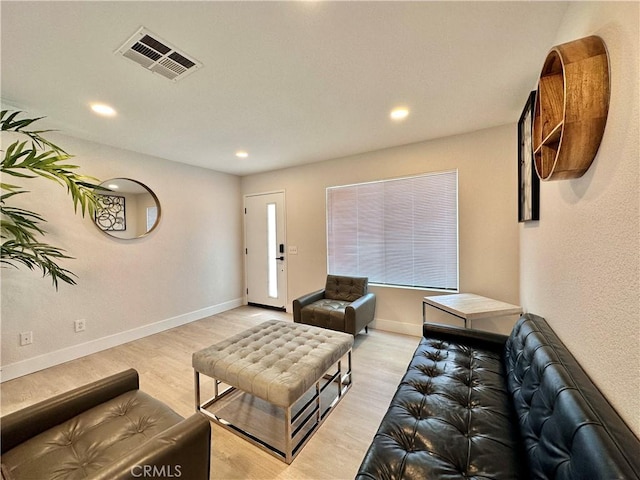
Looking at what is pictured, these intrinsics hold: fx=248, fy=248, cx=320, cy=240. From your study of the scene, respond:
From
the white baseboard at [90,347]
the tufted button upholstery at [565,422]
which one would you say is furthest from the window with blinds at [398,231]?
the white baseboard at [90,347]

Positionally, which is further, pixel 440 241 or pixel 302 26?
pixel 440 241

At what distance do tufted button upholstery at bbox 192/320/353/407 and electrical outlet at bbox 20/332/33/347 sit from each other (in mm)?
2122

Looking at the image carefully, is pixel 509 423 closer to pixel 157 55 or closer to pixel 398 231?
pixel 398 231

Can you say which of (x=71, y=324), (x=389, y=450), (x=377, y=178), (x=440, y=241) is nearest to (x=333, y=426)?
(x=389, y=450)

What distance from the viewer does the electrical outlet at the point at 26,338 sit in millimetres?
2488

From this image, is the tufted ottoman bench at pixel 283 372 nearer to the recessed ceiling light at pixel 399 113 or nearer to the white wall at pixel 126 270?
the white wall at pixel 126 270

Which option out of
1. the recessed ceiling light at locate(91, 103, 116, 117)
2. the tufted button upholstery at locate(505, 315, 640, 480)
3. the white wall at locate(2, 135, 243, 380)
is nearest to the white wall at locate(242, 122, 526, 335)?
the tufted button upholstery at locate(505, 315, 640, 480)

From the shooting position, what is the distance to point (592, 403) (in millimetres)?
809

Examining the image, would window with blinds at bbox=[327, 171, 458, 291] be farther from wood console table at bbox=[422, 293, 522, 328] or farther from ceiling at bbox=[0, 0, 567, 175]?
ceiling at bbox=[0, 0, 567, 175]

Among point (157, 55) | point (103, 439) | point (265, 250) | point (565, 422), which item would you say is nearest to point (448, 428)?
point (565, 422)

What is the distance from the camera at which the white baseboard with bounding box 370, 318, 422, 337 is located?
128 inches

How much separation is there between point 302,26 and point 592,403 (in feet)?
6.84

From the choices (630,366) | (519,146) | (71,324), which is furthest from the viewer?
(71,324)

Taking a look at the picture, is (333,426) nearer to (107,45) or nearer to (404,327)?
(404,327)
